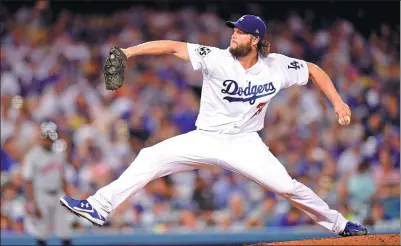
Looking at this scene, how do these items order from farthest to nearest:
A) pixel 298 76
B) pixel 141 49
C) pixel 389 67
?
1. pixel 389 67
2. pixel 298 76
3. pixel 141 49

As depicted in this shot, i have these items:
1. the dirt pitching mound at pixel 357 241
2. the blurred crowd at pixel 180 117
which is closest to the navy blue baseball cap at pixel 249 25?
the dirt pitching mound at pixel 357 241

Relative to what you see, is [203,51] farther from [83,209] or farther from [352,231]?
[352,231]

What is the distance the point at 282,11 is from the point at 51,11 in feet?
14.1

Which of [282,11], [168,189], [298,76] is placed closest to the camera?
[298,76]

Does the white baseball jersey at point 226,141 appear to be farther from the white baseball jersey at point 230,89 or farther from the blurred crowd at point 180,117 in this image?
the blurred crowd at point 180,117

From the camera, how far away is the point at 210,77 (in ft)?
22.9

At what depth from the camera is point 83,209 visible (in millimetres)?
6684

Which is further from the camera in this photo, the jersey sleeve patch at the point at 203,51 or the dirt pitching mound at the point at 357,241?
the jersey sleeve patch at the point at 203,51

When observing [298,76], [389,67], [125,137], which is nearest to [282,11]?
[389,67]

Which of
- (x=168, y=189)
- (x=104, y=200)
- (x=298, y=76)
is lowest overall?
(x=168, y=189)

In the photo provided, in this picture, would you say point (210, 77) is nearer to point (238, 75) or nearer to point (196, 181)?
point (238, 75)

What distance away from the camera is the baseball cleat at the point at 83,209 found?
668 cm

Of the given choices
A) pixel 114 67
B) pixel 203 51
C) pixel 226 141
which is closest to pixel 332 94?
pixel 226 141

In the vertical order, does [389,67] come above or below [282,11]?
below
